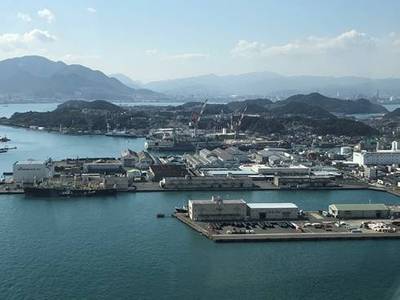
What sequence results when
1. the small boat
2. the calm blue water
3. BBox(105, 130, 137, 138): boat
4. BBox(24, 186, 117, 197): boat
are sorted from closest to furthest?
1. the calm blue water
2. the small boat
3. BBox(24, 186, 117, 197): boat
4. BBox(105, 130, 137, 138): boat

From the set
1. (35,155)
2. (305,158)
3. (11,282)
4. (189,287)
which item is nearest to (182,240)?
(189,287)

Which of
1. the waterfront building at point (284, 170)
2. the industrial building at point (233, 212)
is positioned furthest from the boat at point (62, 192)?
the waterfront building at point (284, 170)

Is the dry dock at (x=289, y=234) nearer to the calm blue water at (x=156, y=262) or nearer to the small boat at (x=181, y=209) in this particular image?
the calm blue water at (x=156, y=262)

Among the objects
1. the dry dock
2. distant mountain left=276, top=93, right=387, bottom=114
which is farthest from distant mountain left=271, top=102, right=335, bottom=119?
the dry dock

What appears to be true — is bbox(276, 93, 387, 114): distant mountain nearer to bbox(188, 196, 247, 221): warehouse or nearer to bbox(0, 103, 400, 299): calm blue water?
bbox(188, 196, 247, 221): warehouse

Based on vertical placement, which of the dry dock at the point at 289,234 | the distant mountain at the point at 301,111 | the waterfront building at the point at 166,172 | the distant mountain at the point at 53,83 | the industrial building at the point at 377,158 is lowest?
the dry dock at the point at 289,234

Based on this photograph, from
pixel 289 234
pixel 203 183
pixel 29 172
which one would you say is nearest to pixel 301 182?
pixel 203 183
